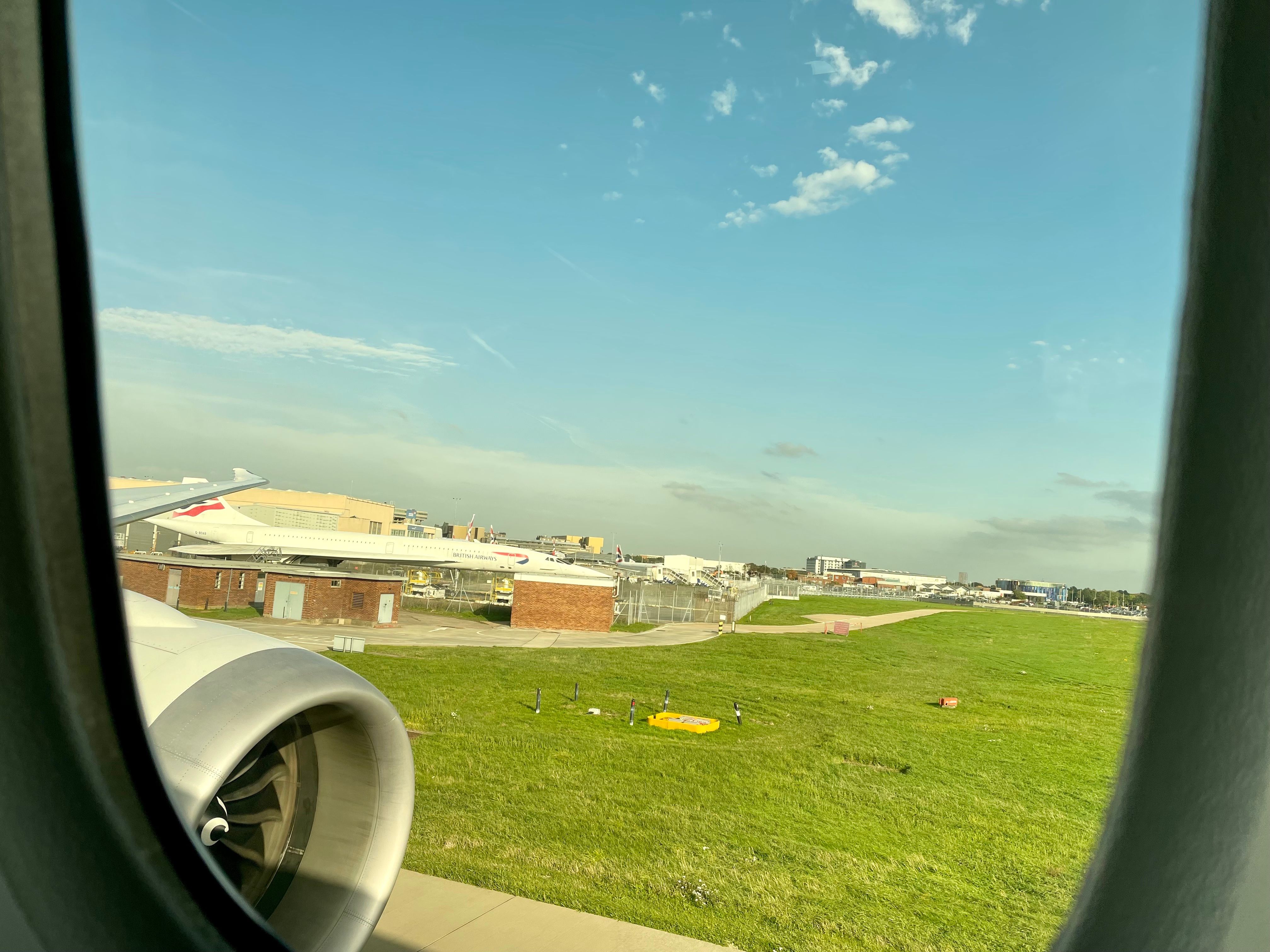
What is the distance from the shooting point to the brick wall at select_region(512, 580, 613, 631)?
91.9 feet

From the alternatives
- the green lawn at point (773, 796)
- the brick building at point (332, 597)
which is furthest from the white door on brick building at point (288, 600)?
the green lawn at point (773, 796)

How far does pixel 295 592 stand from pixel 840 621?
23.1 m

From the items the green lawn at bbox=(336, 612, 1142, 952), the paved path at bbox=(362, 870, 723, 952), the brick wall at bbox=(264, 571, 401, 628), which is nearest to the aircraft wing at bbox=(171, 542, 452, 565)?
the brick wall at bbox=(264, 571, 401, 628)

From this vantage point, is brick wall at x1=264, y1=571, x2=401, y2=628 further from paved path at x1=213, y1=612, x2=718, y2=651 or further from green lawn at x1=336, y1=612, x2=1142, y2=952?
green lawn at x1=336, y1=612, x2=1142, y2=952

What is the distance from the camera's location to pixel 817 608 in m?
48.3

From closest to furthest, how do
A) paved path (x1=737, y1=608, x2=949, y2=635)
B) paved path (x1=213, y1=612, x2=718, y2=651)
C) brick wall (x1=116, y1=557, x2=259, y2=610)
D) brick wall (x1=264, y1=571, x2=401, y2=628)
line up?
paved path (x1=213, y1=612, x2=718, y2=651), brick wall (x1=116, y1=557, x2=259, y2=610), brick wall (x1=264, y1=571, x2=401, y2=628), paved path (x1=737, y1=608, x2=949, y2=635)

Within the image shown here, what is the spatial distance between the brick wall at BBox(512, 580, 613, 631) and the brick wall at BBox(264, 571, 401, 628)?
522 cm

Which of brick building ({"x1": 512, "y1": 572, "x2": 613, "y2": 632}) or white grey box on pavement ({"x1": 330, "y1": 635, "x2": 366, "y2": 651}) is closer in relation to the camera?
white grey box on pavement ({"x1": 330, "y1": 635, "x2": 366, "y2": 651})

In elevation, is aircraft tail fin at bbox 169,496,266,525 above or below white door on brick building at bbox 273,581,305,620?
above

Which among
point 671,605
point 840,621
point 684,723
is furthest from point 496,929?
point 840,621

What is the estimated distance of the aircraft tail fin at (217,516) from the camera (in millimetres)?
37344

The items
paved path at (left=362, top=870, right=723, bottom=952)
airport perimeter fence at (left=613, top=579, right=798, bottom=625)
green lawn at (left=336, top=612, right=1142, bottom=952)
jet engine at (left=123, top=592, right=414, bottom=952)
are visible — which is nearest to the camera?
jet engine at (left=123, top=592, right=414, bottom=952)

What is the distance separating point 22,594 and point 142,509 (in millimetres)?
4970

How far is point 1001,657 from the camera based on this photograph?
25.5m
